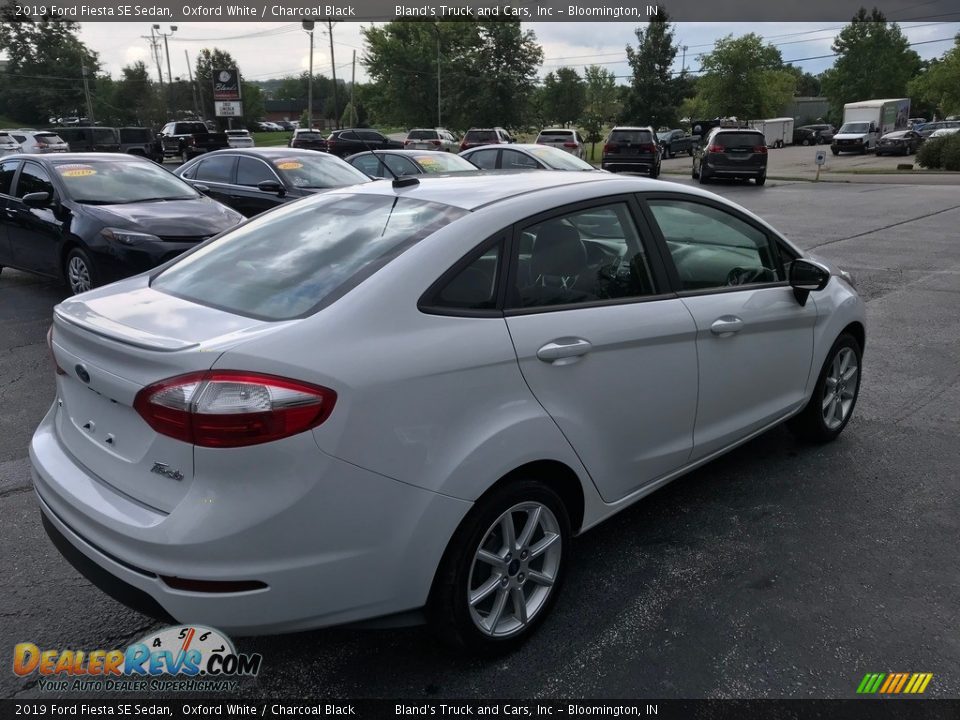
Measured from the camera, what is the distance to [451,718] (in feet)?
7.96

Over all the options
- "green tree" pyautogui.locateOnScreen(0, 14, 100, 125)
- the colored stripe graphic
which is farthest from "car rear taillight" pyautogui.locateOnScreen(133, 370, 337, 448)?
"green tree" pyautogui.locateOnScreen(0, 14, 100, 125)

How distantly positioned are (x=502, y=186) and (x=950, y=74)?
55.0 meters

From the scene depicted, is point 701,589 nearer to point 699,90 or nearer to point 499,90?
point 499,90

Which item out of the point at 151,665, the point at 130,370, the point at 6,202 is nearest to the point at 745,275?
the point at 130,370

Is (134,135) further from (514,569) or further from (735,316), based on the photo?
(514,569)

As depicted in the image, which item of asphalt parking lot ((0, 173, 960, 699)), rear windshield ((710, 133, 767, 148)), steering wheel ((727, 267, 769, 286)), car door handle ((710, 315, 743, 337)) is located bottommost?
asphalt parking lot ((0, 173, 960, 699))

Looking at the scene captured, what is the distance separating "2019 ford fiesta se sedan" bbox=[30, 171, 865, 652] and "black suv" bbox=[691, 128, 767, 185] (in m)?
23.2

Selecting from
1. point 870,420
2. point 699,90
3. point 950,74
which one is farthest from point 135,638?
point 699,90

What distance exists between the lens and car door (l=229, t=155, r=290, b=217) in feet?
33.7

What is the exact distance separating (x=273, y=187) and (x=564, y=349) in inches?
323

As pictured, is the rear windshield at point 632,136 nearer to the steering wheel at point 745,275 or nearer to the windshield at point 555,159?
the windshield at point 555,159

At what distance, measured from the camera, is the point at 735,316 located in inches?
135

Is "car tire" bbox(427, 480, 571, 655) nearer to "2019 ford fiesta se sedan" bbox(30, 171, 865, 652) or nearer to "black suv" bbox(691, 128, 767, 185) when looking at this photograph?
"2019 ford fiesta se sedan" bbox(30, 171, 865, 652)

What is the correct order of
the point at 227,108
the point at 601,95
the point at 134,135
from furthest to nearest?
the point at 601,95, the point at 227,108, the point at 134,135
